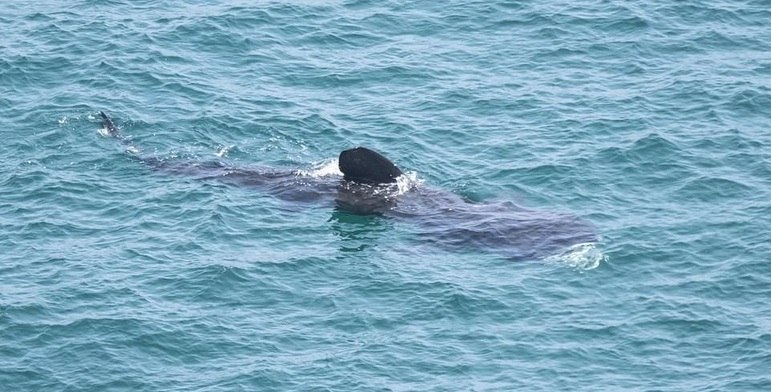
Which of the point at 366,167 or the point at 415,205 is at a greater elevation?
the point at 366,167

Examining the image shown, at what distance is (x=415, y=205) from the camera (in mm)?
49344

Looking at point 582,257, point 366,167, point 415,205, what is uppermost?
point 366,167

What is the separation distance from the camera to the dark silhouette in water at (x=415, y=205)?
1839 inches

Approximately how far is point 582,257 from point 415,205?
6.80m

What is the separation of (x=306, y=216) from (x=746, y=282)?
14.9 meters

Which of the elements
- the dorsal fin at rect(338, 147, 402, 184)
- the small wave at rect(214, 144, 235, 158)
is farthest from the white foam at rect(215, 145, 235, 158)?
the dorsal fin at rect(338, 147, 402, 184)

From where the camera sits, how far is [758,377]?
127ft

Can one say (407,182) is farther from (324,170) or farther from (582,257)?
(582,257)

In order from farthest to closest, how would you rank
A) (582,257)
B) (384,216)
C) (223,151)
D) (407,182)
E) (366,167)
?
(223,151)
(407,182)
(366,167)
(384,216)
(582,257)

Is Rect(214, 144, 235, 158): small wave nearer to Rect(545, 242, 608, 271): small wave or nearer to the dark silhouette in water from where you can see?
the dark silhouette in water

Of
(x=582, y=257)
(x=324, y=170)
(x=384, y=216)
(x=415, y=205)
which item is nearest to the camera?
(x=582, y=257)

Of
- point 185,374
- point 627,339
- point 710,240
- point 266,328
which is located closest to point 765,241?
point 710,240

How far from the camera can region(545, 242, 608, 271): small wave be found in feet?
148

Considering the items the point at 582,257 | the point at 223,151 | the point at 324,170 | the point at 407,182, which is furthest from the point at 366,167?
the point at 582,257
